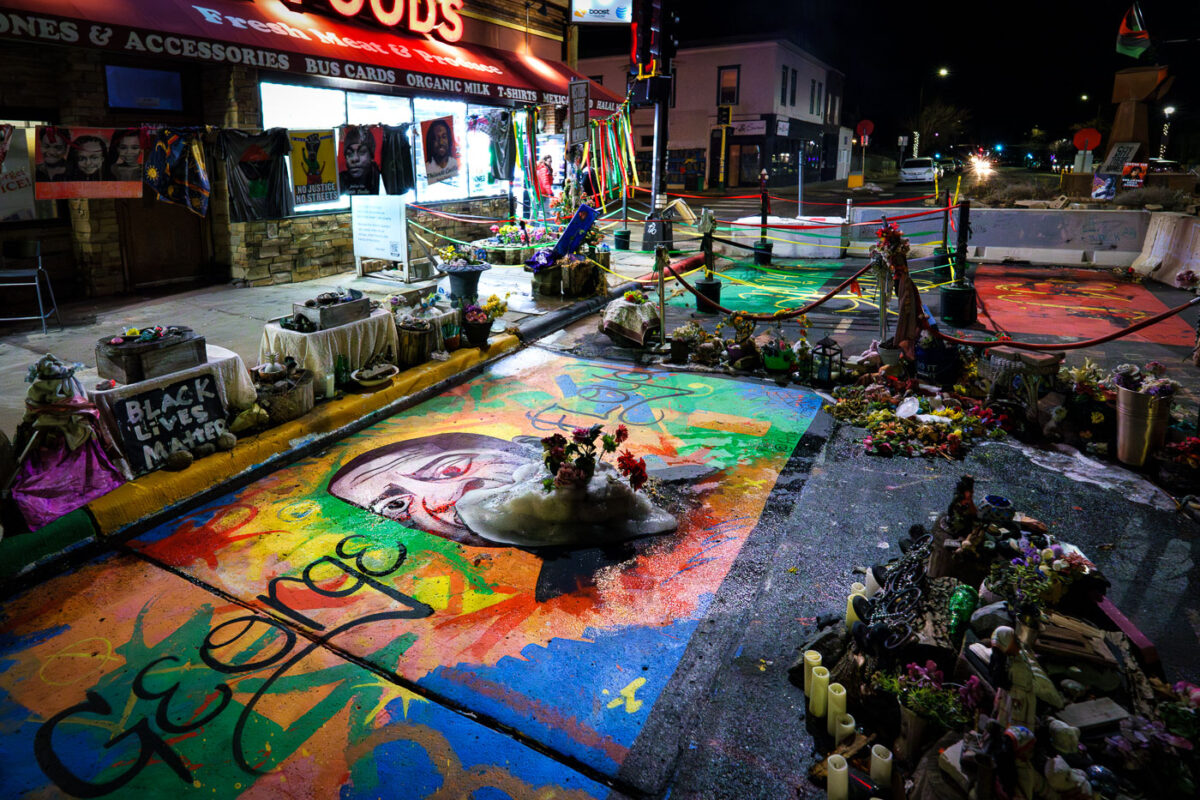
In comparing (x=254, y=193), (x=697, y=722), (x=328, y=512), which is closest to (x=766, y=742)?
(x=697, y=722)

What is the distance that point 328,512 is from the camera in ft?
18.3

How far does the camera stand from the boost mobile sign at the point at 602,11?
692 inches

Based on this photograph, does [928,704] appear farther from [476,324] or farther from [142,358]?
[476,324]

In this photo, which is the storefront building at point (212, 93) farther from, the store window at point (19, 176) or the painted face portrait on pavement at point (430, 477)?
the painted face portrait on pavement at point (430, 477)

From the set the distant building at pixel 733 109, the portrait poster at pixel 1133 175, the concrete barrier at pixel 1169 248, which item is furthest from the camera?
the distant building at pixel 733 109

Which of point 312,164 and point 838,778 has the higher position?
point 312,164

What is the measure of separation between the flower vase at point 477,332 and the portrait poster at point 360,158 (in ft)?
13.0

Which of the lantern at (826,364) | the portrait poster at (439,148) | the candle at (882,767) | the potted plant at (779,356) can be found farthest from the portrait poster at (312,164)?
the candle at (882,767)

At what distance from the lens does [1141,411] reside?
613 cm

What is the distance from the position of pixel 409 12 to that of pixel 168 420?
11200mm

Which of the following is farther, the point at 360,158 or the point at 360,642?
the point at 360,158

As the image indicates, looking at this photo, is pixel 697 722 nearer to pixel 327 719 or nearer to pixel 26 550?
pixel 327 719

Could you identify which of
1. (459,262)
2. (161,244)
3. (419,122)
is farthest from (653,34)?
(161,244)

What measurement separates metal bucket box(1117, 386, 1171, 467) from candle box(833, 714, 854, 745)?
4.57 meters
